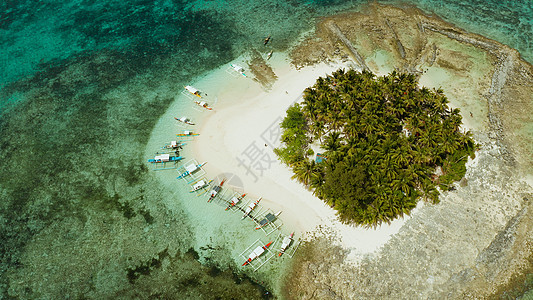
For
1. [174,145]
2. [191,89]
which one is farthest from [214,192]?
[191,89]

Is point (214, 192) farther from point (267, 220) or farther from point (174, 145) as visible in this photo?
point (174, 145)

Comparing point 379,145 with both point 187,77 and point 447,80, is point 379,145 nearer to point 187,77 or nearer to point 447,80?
point 447,80

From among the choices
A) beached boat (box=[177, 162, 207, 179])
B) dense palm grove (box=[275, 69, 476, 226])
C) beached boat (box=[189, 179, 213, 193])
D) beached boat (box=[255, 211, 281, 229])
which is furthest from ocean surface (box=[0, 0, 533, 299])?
dense palm grove (box=[275, 69, 476, 226])

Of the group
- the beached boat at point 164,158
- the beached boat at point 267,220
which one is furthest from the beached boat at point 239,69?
the beached boat at point 267,220

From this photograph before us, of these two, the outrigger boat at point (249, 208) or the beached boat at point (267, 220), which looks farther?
the outrigger boat at point (249, 208)

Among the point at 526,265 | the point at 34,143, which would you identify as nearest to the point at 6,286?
the point at 34,143

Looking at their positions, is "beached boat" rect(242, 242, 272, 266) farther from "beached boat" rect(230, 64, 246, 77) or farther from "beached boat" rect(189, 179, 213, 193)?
"beached boat" rect(230, 64, 246, 77)

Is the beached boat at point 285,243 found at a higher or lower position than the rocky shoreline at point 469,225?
lower

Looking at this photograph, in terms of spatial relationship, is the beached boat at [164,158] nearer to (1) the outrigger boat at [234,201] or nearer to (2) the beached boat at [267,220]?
(1) the outrigger boat at [234,201]
